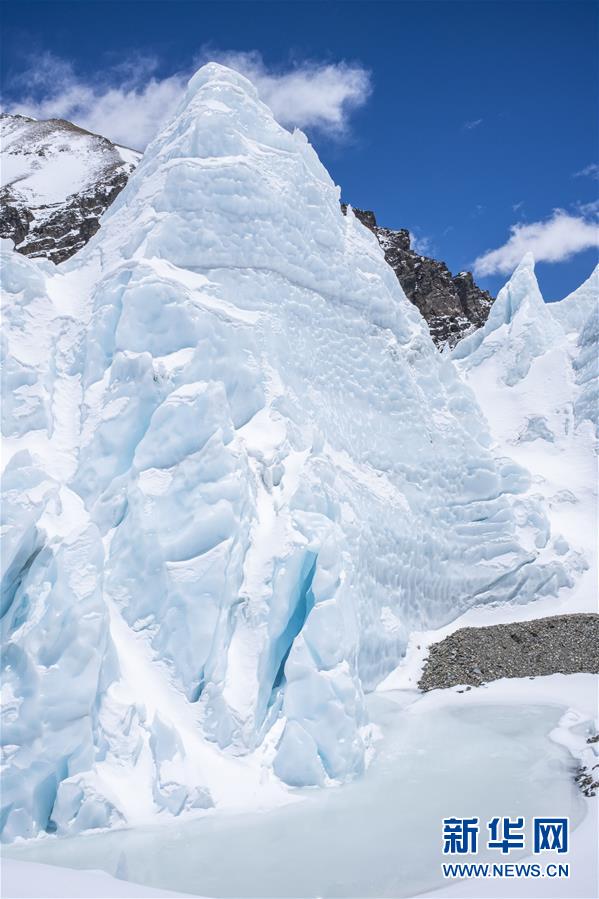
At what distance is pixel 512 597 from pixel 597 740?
7843 mm

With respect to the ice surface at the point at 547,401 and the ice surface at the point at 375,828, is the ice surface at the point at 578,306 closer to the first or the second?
the ice surface at the point at 547,401

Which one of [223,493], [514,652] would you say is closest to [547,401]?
[514,652]

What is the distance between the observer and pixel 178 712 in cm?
1137

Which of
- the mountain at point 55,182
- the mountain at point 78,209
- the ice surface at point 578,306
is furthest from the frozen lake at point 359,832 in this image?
the mountain at point 55,182

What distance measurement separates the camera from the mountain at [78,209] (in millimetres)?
61531

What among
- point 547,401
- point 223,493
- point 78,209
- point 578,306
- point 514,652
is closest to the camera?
point 223,493

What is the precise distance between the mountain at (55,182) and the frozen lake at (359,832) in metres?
56.8

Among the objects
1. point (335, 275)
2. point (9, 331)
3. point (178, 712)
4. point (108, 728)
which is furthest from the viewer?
point (335, 275)

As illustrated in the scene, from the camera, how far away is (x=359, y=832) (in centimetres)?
960

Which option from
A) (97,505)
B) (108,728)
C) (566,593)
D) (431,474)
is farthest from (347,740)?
(566,593)

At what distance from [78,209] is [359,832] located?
7243 cm

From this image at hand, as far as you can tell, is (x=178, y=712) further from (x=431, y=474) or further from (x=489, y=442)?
(x=489, y=442)

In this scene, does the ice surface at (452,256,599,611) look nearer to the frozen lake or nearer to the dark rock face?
the frozen lake

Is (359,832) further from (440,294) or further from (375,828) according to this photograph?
(440,294)
